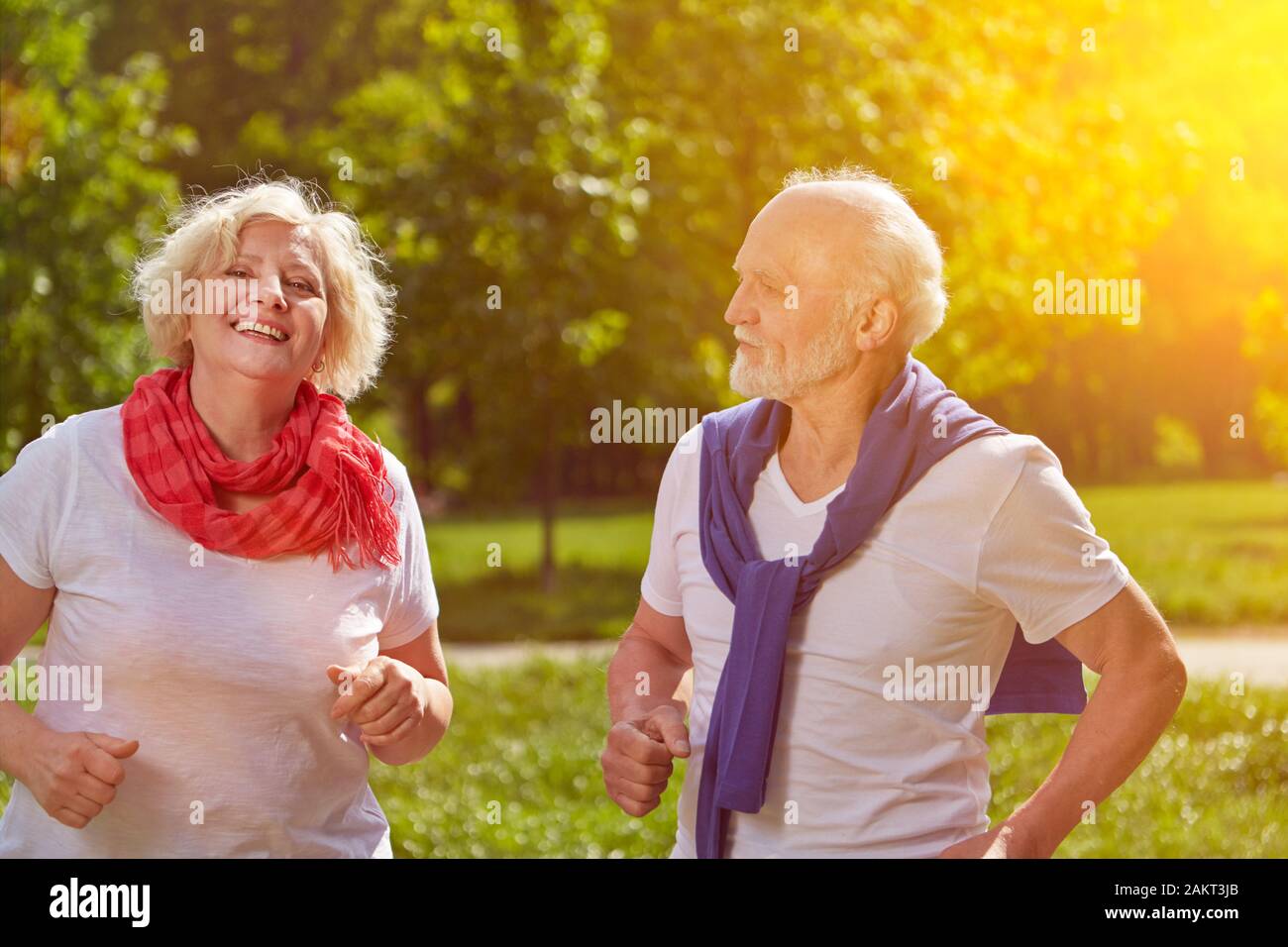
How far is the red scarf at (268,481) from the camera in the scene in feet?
8.69

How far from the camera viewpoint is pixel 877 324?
2814 millimetres

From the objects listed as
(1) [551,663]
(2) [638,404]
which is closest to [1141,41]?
(2) [638,404]

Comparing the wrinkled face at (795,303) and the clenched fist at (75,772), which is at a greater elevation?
the wrinkled face at (795,303)

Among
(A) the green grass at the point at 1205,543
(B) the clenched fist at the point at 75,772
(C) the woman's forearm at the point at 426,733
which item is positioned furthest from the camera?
(A) the green grass at the point at 1205,543

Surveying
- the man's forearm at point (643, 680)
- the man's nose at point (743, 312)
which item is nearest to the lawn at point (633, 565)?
the man's forearm at point (643, 680)

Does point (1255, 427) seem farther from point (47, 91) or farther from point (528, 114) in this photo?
point (47, 91)

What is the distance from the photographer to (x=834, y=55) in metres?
11.9

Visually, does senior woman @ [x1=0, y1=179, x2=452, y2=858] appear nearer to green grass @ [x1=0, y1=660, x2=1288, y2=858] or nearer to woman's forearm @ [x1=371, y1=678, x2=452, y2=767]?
woman's forearm @ [x1=371, y1=678, x2=452, y2=767]

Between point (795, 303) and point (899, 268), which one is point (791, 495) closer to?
point (795, 303)

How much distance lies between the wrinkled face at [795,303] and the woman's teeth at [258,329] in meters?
0.83

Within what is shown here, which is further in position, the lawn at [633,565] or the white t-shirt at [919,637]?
the lawn at [633,565]

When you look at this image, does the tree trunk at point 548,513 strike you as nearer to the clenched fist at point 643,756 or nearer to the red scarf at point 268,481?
the red scarf at point 268,481

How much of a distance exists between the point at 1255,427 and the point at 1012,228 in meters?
23.5

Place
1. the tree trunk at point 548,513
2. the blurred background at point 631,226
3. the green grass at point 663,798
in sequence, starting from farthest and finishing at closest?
1. the tree trunk at point 548,513
2. the blurred background at point 631,226
3. the green grass at point 663,798
